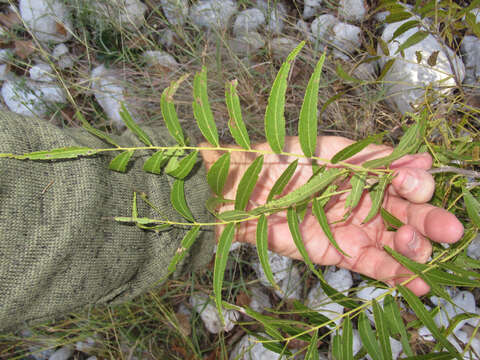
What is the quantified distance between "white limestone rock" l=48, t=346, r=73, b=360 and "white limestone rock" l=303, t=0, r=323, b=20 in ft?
8.63

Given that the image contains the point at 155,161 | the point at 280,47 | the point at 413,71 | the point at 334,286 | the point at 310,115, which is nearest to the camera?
the point at 310,115

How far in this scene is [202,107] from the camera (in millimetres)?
994

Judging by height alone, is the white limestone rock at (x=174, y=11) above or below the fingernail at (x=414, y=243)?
above

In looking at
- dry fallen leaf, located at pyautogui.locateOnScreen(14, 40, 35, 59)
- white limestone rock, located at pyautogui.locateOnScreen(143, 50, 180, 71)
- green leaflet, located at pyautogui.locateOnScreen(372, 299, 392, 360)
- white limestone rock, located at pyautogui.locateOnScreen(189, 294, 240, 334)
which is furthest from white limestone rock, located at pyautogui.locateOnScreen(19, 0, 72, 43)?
green leaflet, located at pyautogui.locateOnScreen(372, 299, 392, 360)

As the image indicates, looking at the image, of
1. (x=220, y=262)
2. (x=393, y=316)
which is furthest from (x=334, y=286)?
(x=220, y=262)

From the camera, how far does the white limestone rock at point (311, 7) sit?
7.52 feet

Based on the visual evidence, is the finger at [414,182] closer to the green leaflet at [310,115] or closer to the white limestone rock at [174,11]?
the green leaflet at [310,115]

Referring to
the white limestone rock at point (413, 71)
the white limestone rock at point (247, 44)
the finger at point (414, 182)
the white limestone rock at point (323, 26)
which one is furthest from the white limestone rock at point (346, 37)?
the finger at point (414, 182)

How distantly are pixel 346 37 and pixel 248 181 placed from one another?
1.56 meters

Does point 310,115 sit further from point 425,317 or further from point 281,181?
point 425,317

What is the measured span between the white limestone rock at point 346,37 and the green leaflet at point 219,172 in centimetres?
147

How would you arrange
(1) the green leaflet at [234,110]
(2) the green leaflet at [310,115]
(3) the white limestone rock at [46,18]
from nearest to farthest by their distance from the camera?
(2) the green leaflet at [310,115], (1) the green leaflet at [234,110], (3) the white limestone rock at [46,18]

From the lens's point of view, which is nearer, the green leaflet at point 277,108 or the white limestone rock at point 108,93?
the green leaflet at point 277,108

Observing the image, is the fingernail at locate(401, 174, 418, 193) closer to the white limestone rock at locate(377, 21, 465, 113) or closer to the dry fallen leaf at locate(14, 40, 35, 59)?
the white limestone rock at locate(377, 21, 465, 113)
